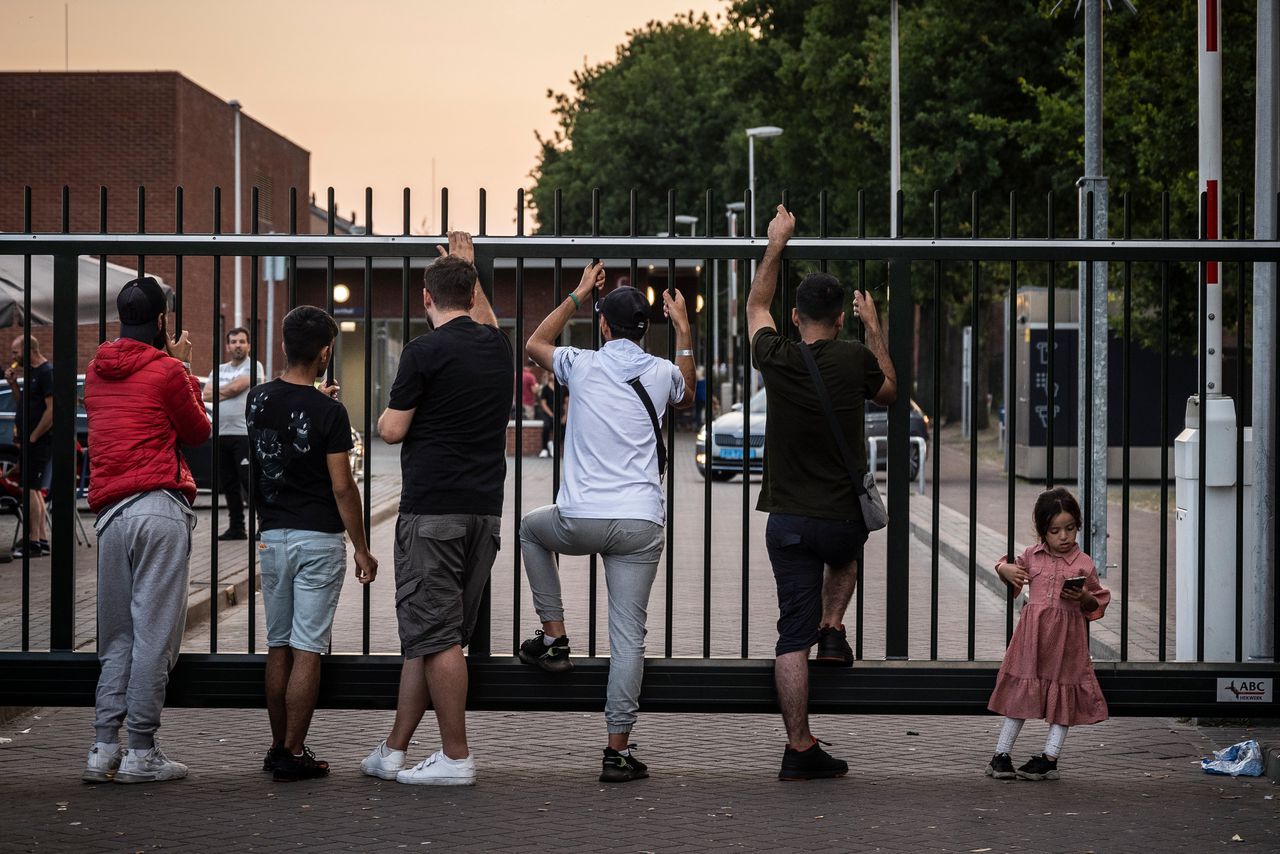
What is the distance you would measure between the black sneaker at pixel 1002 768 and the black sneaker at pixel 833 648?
65 cm

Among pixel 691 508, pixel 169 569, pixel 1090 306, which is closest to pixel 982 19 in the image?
pixel 691 508

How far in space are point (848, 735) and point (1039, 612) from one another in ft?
4.53

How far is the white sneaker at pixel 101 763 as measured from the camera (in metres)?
5.73

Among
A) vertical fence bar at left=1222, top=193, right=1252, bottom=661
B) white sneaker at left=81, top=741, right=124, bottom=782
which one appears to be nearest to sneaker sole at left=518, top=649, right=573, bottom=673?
white sneaker at left=81, top=741, right=124, bottom=782

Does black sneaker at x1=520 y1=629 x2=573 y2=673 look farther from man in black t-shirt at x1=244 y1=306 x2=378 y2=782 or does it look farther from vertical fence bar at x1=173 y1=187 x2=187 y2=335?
vertical fence bar at x1=173 y1=187 x2=187 y2=335

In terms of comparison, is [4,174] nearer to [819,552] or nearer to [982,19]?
[982,19]

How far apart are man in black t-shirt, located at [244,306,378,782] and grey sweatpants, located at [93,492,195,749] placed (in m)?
0.33

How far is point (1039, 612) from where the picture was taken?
19.3ft

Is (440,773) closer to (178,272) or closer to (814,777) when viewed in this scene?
(814,777)

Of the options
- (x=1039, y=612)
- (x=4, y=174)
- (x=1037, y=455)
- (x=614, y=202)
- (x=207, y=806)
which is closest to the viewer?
(x=207, y=806)

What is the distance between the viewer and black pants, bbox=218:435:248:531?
44.2ft

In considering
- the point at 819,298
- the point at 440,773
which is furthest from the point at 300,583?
the point at 819,298

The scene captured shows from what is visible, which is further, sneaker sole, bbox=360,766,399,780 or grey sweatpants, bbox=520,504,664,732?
sneaker sole, bbox=360,766,399,780

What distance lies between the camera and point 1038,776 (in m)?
5.94
